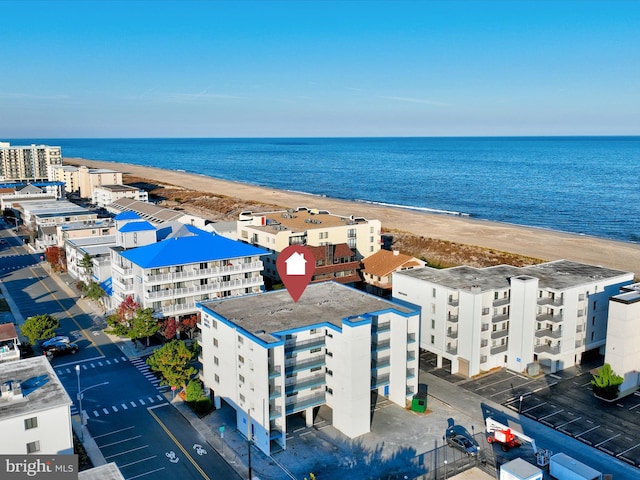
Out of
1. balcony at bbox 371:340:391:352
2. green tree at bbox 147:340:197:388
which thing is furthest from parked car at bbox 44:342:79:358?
balcony at bbox 371:340:391:352

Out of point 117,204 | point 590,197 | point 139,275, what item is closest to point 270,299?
point 139,275

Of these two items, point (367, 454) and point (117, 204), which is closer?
point (367, 454)

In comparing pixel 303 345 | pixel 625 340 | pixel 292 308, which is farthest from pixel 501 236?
pixel 303 345

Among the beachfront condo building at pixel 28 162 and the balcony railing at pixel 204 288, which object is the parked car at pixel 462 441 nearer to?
the balcony railing at pixel 204 288

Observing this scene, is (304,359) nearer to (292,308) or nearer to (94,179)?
(292,308)

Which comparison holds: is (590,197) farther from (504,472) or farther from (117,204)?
(504,472)
